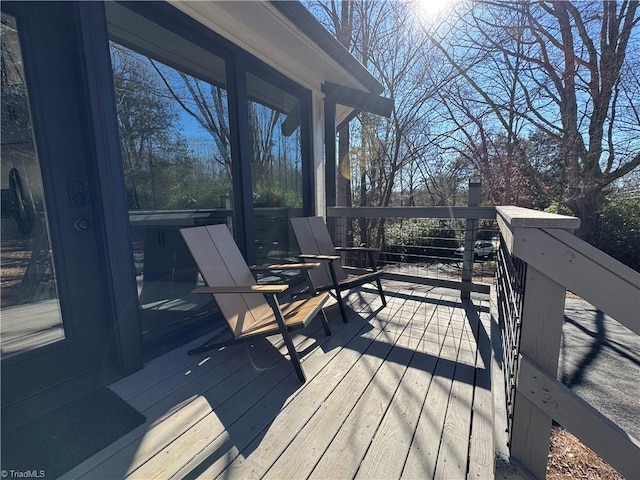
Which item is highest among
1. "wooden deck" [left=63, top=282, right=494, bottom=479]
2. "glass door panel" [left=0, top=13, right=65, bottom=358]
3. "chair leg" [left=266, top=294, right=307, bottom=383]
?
"glass door panel" [left=0, top=13, right=65, bottom=358]

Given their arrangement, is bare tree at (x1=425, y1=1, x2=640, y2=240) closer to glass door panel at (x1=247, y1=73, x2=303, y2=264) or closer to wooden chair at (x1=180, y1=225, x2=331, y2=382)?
glass door panel at (x1=247, y1=73, x2=303, y2=264)

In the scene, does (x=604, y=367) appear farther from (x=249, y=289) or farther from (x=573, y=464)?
(x=249, y=289)

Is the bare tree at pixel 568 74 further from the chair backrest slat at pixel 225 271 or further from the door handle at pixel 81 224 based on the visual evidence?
the door handle at pixel 81 224

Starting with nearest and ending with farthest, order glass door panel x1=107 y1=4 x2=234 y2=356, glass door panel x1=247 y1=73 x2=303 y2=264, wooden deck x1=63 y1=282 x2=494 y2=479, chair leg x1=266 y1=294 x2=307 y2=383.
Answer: wooden deck x1=63 y1=282 x2=494 y2=479 < chair leg x1=266 y1=294 x2=307 y2=383 < glass door panel x1=107 y1=4 x2=234 y2=356 < glass door panel x1=247 y1=73 x2=303 y2=264

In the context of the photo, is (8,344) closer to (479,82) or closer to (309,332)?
(309,332)

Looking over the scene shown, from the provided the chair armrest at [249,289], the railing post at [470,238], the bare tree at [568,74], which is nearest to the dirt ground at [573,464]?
the railing post at [470,238]

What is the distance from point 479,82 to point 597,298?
→ 32.8 ft

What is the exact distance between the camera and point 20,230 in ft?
4.79

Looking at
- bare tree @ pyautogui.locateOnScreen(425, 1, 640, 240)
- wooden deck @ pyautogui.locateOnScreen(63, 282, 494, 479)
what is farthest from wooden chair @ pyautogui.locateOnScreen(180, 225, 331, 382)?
bare tree @ pyautogui.locateOnScreen(425, 1, 640, 240)

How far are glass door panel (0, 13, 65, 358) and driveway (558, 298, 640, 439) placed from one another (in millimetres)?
3488

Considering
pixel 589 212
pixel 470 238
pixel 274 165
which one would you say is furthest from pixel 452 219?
pixel 589 212

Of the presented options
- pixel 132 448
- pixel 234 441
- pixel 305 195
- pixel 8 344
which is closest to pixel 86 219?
pixel 8 344

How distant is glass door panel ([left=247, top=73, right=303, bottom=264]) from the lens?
118 inches

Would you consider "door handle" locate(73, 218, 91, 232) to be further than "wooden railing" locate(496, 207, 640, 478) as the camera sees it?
Yes
